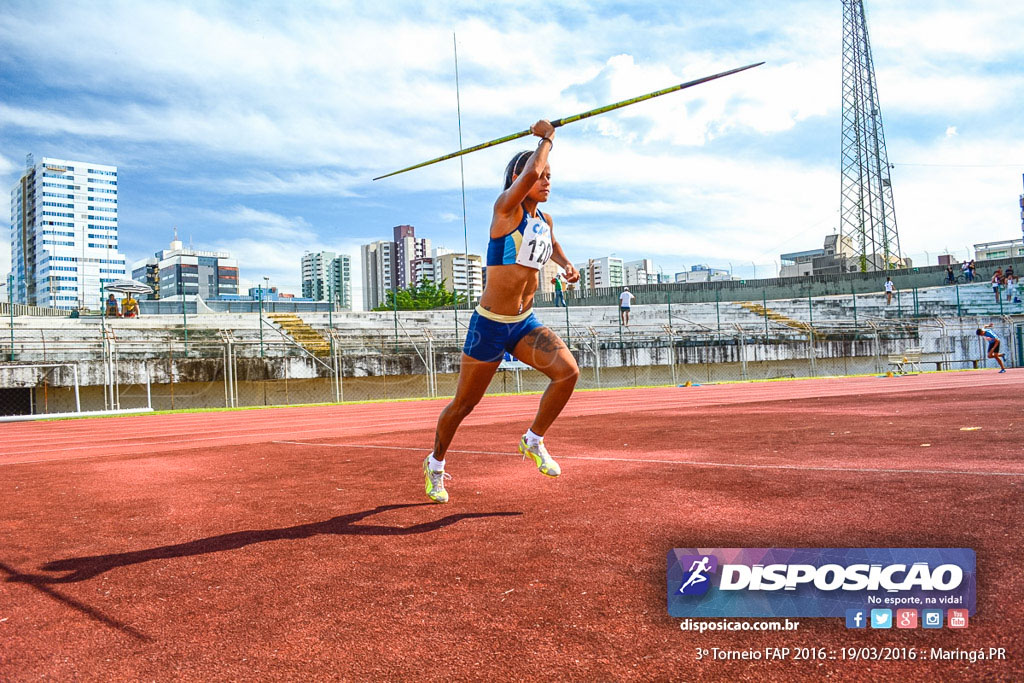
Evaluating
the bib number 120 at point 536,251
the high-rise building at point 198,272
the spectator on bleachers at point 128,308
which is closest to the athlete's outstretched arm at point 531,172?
the bib number 120 at point 536,251

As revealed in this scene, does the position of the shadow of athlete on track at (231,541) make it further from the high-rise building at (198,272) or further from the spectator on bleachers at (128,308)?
the high-rise building at (198,272)

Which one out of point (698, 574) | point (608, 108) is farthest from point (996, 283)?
point (698, 574)

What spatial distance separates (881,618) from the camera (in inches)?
90.0

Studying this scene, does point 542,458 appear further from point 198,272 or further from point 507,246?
point 198,272

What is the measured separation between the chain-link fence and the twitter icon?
64.4ft

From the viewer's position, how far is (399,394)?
25750 millimetres

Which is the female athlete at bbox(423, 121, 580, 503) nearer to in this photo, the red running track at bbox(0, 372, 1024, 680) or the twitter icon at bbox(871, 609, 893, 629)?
the red running track at bbox(0, 372, 1024, 680)

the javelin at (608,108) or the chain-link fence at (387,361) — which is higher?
the javelin at (608,108)

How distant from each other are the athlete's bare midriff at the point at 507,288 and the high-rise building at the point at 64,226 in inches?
7554

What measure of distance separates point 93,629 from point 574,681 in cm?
173

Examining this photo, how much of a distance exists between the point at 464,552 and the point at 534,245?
1.97m

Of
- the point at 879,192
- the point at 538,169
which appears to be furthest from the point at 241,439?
the point at 879,192

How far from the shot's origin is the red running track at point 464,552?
2.21 metres

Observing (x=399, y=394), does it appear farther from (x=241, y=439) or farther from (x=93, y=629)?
(x=93, y=629)
